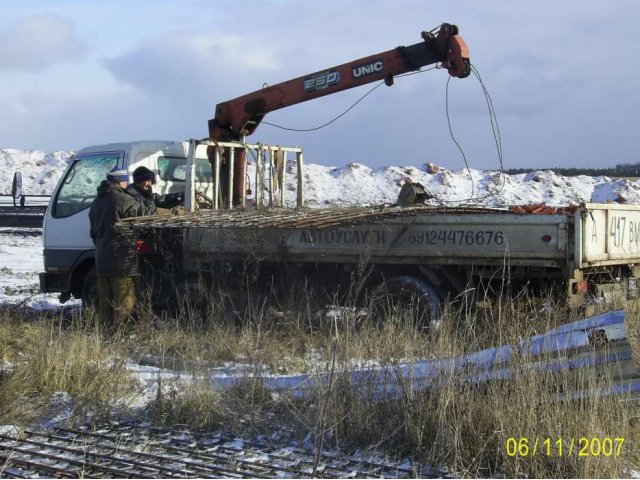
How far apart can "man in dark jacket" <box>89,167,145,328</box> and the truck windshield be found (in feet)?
5.25

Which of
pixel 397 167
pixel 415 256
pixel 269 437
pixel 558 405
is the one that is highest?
pixel 397 167

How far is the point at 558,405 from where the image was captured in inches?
189

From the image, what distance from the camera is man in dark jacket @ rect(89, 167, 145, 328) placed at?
891 centimetres

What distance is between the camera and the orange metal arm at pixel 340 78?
1045 cm

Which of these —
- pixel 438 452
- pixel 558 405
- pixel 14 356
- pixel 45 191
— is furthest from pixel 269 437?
pixel 45 191

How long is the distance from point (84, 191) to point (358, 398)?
261 inches

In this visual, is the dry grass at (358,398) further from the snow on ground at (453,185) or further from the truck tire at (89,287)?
the snow on ground at (453,185)

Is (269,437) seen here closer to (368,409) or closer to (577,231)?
(368,409)

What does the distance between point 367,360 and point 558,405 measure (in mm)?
1499

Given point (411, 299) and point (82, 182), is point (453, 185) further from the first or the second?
Answer: point (411, 299)

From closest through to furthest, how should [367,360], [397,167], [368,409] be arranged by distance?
[368,409] → [367,360] → [397,167]

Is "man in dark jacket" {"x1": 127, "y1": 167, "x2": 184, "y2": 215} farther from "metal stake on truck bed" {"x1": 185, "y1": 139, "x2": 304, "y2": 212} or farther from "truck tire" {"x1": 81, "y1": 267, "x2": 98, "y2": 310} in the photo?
"truck tire" {"x1": 81, "y1": 267, "x2": 98, "y2": 310}

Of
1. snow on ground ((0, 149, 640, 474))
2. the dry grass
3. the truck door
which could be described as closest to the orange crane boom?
the truck door
